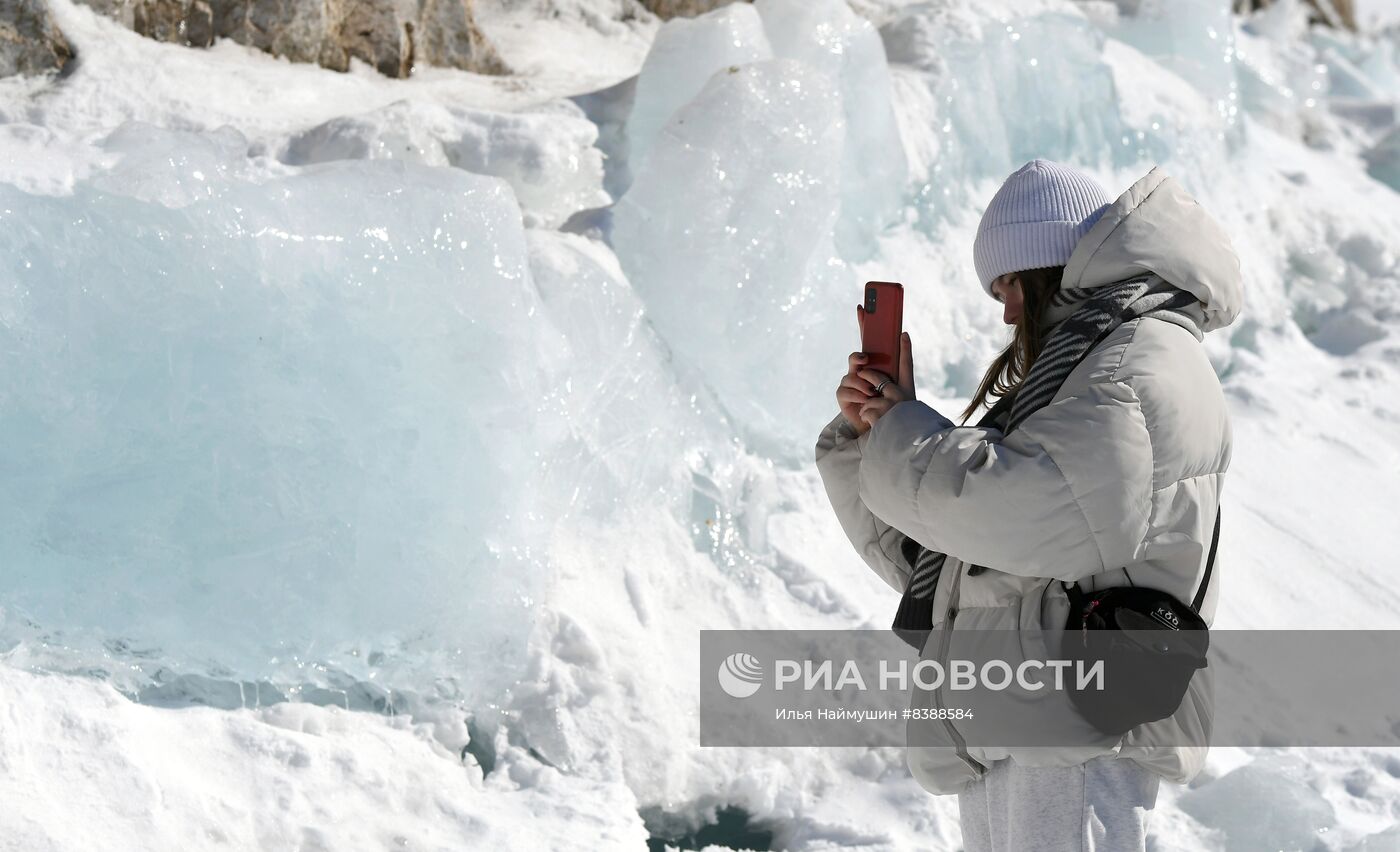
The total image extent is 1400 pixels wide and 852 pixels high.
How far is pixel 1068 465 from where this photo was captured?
164cm

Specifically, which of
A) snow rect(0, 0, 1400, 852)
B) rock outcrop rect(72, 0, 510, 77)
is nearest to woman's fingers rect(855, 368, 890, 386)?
snow rect(0, 0, 1400, 852)

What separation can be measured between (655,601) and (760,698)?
0.39 metres

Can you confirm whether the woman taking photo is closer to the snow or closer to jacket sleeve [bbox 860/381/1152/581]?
jacket sleeve [bbox 860/381/1152/581]

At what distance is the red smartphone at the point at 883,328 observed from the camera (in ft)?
6.30

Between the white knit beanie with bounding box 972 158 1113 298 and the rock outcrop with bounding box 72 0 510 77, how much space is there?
3707 mm

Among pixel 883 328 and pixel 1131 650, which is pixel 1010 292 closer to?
pixel 883 328

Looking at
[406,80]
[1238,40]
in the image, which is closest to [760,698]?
[406,80]

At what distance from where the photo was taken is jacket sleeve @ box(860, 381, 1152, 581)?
164 centimetres

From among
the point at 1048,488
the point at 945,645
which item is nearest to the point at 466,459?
the point at 945,645

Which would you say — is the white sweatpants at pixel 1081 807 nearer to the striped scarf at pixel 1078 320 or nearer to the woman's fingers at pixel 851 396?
the striped scarf at pixel 1078 320

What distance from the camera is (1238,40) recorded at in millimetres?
9492

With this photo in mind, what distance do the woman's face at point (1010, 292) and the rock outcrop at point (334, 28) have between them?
12.1 ft

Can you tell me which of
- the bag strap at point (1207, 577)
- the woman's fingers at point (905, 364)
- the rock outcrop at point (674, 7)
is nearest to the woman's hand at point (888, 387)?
the woman's fingers at point (905, 364)

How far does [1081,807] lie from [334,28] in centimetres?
425
